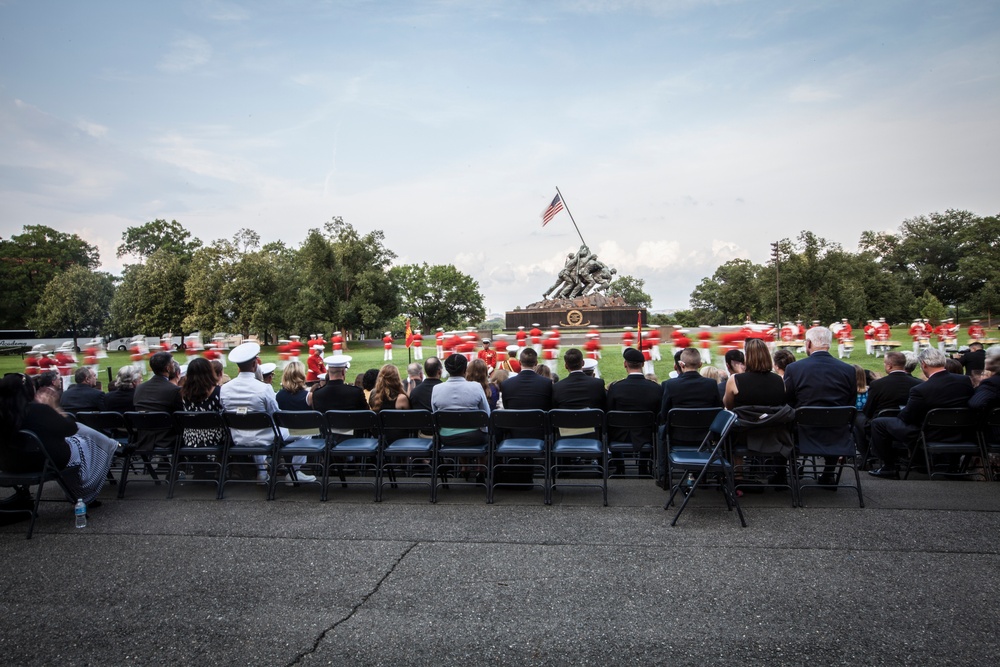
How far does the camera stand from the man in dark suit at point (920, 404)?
6.34m

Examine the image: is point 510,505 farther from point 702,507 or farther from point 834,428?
point 834,428

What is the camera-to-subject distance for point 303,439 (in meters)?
6.78

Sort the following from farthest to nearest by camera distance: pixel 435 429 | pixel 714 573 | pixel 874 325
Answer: pixel 874 325
pixel 435 429
pixel 714 573

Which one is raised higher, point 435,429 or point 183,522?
point 435,429

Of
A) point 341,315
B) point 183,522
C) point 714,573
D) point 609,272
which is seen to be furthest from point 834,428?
point 341,315

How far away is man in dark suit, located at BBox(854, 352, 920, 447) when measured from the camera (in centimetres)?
695

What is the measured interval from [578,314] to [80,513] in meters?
33.8

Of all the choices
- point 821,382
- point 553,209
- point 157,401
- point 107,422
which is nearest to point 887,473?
point 821,382

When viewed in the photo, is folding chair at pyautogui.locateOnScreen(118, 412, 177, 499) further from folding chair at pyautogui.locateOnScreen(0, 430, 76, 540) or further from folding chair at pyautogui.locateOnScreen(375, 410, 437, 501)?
folding chair at pyautogui.locateOnScreen(375, 410, 437, 501)

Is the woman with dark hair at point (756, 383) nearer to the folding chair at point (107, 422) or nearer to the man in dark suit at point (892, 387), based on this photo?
the man in dark suit at point (892, 387)

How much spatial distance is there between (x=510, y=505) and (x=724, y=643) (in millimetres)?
2920

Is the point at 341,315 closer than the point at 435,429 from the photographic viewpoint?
No

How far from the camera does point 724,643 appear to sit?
3316 mm

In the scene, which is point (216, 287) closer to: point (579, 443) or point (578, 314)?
point (578, 314)
